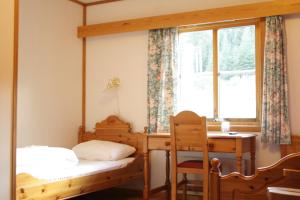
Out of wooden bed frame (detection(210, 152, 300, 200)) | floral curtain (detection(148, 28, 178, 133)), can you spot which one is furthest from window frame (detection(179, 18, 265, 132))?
wooden bed frame (detection(210, 152, 300, 200))

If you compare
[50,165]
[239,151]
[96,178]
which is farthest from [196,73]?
[50,165]

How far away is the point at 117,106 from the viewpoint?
200 inches

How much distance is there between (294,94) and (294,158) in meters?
2.00

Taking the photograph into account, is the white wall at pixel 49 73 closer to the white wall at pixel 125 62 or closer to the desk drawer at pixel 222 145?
the white wall at pixel 125 62

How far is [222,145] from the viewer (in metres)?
3.73

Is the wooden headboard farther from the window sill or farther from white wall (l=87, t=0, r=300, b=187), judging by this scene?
the window sill

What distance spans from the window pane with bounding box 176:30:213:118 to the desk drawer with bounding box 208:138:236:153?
0.77 m

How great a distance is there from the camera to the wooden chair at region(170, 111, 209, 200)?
362cm

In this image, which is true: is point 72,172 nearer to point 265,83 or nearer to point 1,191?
point 1,191

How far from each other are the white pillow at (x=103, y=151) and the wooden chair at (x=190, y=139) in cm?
87

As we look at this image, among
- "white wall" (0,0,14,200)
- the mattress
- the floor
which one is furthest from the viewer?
the floor

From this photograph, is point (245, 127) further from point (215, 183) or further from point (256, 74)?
point (215, 183)

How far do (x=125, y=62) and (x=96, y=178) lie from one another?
178cm

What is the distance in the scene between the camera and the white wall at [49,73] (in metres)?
4.46
